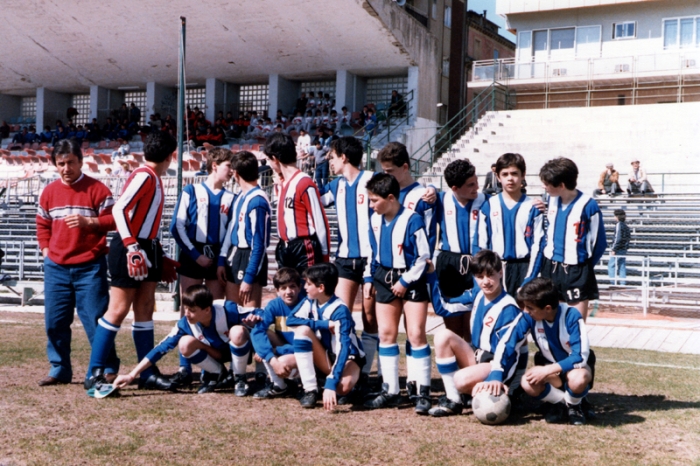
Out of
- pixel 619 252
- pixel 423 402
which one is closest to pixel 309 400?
pixel 423 402

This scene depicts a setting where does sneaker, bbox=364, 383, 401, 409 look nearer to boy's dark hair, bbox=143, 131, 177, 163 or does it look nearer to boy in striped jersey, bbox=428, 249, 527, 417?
boy in striped jersey, bbox=428, 249, 527, 417

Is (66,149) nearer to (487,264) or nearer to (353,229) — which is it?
(353,229)

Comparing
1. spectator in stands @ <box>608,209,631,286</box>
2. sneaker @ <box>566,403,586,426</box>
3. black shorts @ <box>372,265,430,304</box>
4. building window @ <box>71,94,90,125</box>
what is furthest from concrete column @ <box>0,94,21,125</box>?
sneaker @ <box>566,403,586,426</box>

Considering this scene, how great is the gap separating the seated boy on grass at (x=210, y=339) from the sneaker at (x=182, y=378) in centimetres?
23

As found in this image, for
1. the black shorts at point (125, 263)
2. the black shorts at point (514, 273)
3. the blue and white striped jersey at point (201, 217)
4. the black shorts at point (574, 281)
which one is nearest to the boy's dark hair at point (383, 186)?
the black shorts at point (514, 273)

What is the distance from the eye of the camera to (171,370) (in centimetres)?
705

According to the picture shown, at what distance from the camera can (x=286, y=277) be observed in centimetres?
597

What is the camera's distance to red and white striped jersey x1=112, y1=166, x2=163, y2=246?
5984 millimetres

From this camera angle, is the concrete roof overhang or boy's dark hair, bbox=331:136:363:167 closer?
boy's dark hair, bbox=331:136:363:167

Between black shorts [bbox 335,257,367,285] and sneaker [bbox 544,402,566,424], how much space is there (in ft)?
5.75

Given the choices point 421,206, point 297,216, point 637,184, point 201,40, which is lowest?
point 297,216

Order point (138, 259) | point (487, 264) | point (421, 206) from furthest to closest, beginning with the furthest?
point (421, 206)
point (138, 259)
point (487, 264)

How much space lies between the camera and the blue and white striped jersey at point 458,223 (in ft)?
20.6

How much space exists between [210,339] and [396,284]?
5.53 feet
